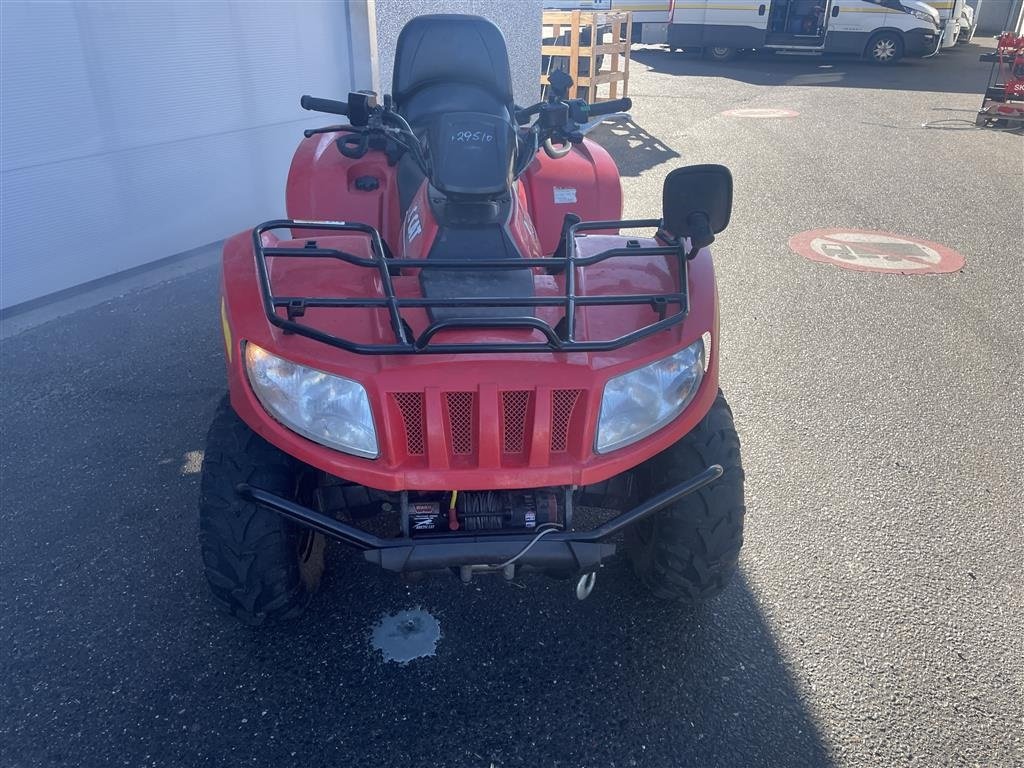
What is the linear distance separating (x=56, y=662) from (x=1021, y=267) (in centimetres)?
667

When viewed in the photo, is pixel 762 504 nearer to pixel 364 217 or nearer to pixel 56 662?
pixel 364 217

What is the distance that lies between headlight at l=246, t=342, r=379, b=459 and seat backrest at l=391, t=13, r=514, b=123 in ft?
6.96

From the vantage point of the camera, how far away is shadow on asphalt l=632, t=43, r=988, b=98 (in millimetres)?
15742

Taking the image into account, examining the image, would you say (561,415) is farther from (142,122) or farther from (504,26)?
(504,26)

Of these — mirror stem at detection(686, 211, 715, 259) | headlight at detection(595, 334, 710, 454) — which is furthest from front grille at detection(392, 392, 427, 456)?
mirror stem at detection(686, 211, 715, 259)

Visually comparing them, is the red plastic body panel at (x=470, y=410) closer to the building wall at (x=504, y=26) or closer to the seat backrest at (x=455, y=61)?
the seat backrest at (x=455, y=61)

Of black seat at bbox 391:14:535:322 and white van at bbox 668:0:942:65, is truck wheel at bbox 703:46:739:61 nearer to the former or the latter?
white van at bbox 668:0:942:65

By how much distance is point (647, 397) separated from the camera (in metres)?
2.17

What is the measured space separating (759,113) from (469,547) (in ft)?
40.3

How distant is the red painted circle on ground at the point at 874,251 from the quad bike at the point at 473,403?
4146mm

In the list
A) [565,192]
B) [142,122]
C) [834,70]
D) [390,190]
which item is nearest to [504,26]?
[142,122]

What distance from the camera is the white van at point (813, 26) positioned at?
17656mm

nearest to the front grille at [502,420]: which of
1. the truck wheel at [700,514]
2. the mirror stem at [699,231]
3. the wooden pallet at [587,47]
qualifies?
the truck wheel at [700,514]

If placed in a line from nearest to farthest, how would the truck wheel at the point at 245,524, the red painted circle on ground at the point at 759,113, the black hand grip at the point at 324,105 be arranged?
the truck wheel at the point at 245,524, the black hand grip at the point at 324,105, the red painted circle on ground at the point at 759,113
